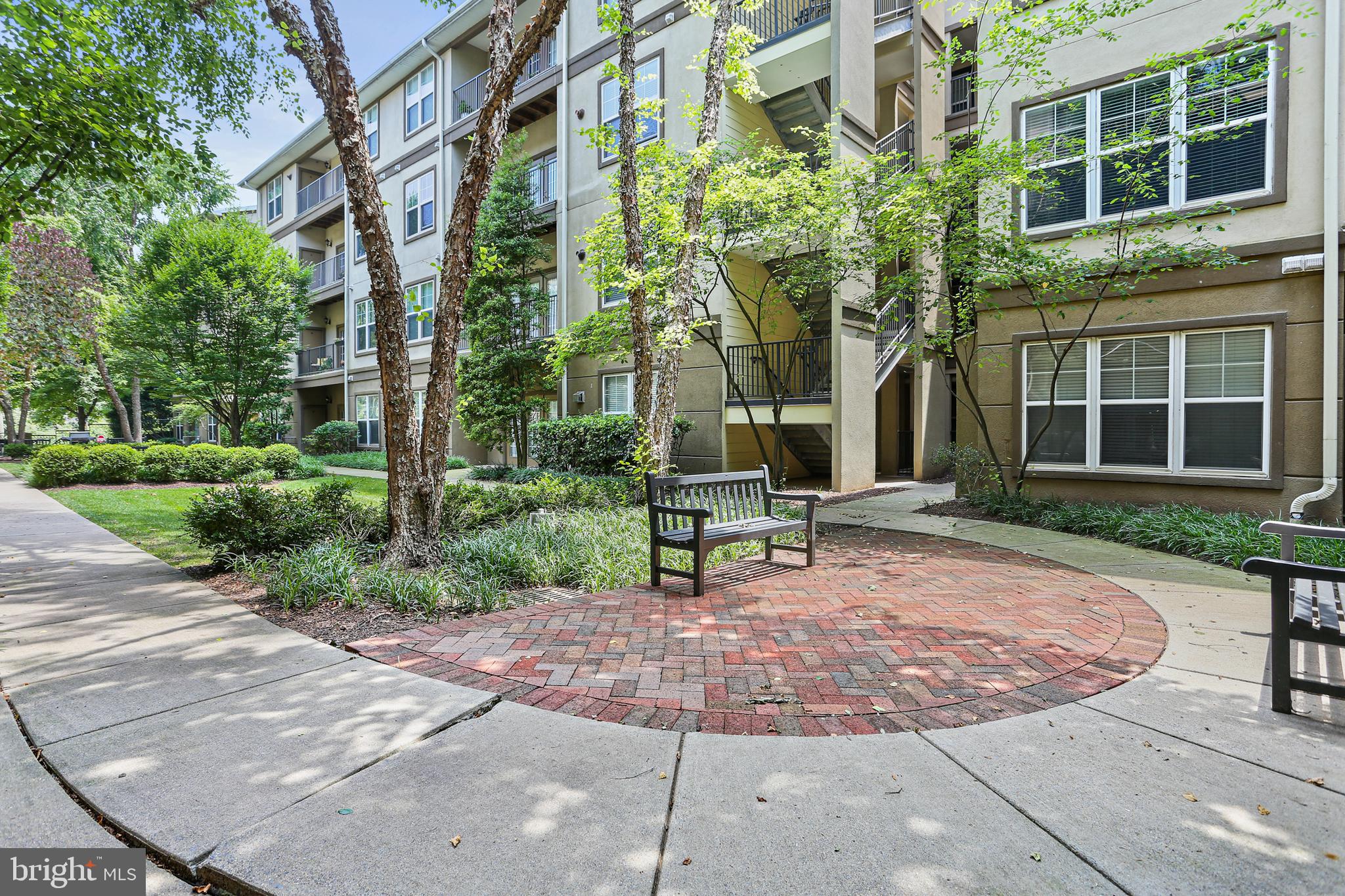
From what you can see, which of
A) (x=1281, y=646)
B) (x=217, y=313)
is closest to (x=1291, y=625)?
(x=1281, y=646)

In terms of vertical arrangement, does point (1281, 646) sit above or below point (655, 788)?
above

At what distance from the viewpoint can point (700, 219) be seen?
834 centimetres

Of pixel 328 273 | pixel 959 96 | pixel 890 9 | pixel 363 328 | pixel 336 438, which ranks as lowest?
pixel 336 438

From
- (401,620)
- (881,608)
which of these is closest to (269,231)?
(401,620)

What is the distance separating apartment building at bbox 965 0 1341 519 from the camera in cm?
739

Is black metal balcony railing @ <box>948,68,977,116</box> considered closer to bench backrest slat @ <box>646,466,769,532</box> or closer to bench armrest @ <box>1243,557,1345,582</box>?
bench backrest slat @ <box>646,466,769,532</box>

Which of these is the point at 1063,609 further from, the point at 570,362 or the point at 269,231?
the point at 269,231

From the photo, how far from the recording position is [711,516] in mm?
5391

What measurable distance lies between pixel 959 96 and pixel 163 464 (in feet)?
68.0

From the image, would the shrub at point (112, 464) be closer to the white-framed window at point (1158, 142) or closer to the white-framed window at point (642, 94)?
the white-framed window at point (642, 94)

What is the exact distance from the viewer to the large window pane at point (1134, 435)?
8539 millimetres

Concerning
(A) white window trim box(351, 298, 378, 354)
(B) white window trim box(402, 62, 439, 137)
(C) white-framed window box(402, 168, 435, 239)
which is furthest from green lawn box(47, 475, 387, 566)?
(B) white window trim box(402, 62, 439, 137)

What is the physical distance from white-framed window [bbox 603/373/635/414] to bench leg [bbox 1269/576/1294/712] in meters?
12.8

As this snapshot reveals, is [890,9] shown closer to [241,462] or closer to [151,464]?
[241,462]
